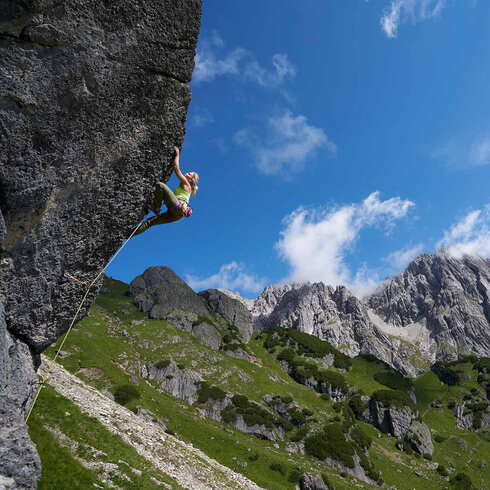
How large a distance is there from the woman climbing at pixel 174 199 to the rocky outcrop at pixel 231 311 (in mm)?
154446

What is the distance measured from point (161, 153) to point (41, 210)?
3591 mm

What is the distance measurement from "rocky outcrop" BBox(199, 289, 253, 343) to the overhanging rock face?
155753mm

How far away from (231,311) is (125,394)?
107456 mm

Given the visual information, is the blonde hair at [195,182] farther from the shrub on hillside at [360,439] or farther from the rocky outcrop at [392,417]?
the rocky outcrop at [392,417]

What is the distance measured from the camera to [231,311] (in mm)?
167250

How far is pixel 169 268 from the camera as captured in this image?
16212cm

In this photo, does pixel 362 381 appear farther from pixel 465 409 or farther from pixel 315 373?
pixel 465 409

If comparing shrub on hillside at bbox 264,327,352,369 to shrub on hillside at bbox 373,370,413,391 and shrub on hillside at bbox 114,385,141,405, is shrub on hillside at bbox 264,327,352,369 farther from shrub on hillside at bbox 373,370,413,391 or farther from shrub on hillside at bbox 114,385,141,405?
shrub on hillside at bbox 114,385,141,405

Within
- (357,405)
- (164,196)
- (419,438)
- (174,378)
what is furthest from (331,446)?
(164,196)

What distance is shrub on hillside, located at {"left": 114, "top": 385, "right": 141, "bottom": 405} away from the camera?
5944 cm

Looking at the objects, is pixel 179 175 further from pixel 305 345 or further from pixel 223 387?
pixel 305 345

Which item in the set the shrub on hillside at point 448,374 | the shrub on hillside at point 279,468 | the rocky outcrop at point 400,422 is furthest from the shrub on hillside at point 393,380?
the shrub on hillside at point 279,468

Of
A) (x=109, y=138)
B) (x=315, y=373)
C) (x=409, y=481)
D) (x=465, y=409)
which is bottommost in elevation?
(x=409, y=481)

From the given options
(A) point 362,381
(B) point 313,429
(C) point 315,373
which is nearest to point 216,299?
(C) point 315,373
